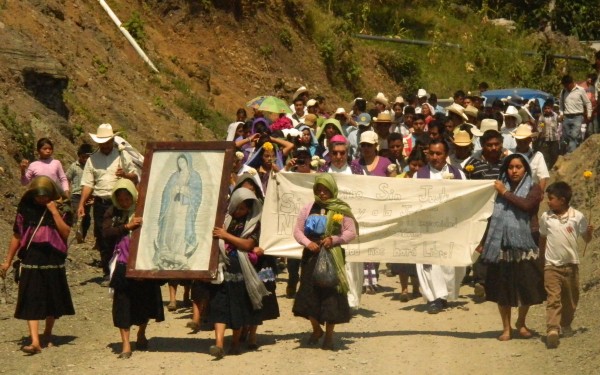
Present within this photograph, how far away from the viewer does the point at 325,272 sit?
11711 mm

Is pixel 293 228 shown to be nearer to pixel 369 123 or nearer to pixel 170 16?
pixel 369 123

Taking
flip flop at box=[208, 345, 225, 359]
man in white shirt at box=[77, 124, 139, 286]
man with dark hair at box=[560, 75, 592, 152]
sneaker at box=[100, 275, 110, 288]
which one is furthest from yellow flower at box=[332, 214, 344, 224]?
man with dark hair at box=[560, 75, 592, 152]

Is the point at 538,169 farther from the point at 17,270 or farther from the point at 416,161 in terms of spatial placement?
the point at 17,270

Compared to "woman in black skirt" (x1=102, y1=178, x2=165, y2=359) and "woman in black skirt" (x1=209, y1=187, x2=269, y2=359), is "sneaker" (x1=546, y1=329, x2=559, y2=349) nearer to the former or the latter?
"woman in black skirt" (x1=209, y1=187, x2=269, y2=359)

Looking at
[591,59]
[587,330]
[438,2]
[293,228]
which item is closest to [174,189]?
[293,228]

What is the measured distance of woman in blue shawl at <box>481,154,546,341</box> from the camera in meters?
12.0

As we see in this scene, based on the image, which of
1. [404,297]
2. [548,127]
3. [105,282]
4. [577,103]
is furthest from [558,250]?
[548,127]

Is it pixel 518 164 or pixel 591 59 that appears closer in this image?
pixel 518 164

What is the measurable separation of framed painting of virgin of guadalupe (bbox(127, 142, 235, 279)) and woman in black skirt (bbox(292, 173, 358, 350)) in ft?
2.73

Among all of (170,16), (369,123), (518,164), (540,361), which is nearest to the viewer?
(540,361)

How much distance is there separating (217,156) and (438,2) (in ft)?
123

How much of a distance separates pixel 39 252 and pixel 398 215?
351 centimetres

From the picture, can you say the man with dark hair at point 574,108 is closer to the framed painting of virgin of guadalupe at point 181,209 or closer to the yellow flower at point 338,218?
the yellow flower at point 338,218

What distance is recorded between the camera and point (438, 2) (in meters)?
48.3
